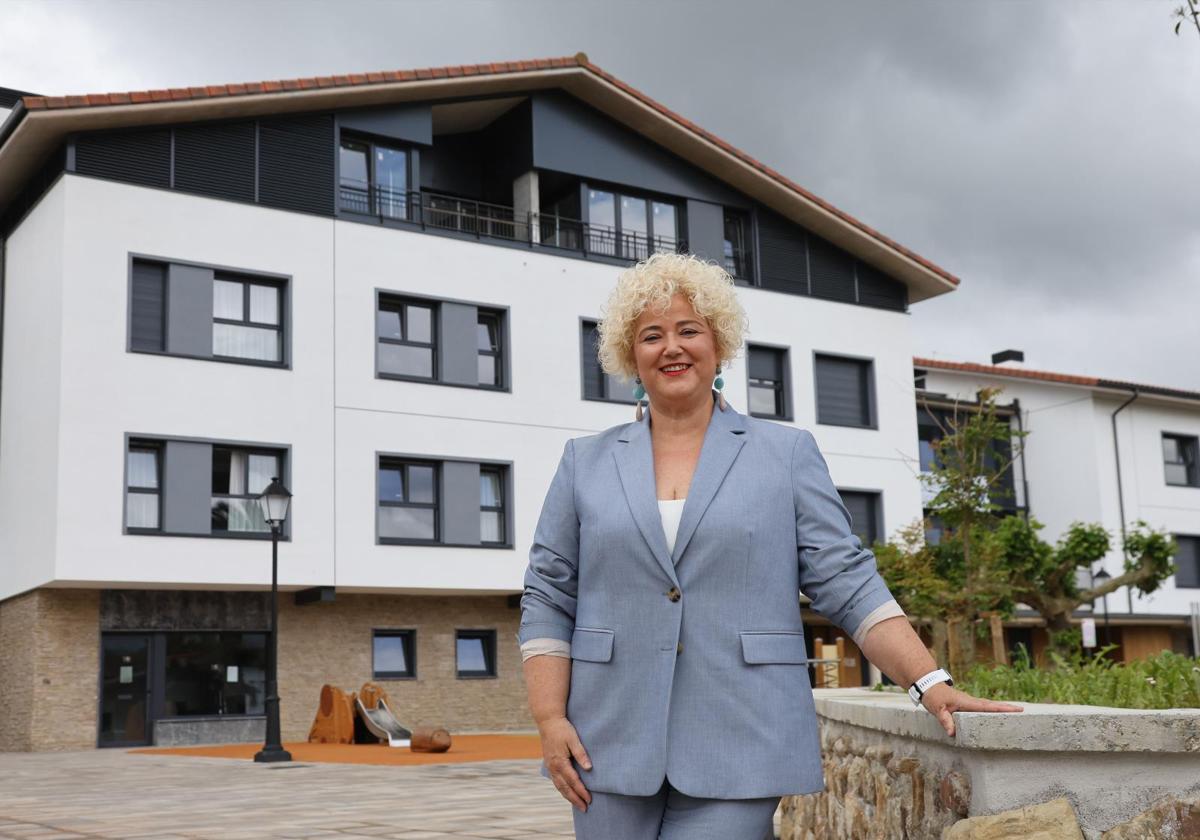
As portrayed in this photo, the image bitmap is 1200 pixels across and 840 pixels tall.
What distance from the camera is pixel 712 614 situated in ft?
9.96

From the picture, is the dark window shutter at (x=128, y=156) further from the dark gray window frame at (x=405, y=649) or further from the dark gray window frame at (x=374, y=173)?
the dark gray window frame at (x=405, y=649)

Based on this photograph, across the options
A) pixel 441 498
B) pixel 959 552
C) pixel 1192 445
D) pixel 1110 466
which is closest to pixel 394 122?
pixel 441 498

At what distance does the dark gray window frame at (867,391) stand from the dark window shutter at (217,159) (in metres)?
13.1

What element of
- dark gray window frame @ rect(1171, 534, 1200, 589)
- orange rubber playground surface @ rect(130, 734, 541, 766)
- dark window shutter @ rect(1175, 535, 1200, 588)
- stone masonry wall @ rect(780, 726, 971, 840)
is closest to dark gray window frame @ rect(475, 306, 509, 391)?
orange rubber playground surface @ rect(130, 734, 541, 766)

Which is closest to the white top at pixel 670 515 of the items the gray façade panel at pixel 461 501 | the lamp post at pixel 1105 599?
the gray façade panel at pixel 461 501

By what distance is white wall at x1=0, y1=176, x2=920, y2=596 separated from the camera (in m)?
22.4

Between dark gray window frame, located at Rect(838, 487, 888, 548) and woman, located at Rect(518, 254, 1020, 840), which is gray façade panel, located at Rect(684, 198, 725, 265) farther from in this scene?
woman, located at Rect(518, 254, 1020, 840)

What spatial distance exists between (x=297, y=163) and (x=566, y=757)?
23480mm

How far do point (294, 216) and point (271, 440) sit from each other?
4.22 m

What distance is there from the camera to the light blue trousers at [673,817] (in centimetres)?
293

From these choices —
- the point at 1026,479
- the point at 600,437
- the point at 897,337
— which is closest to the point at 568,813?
the point at 600,437

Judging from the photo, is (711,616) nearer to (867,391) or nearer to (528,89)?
(528,89)

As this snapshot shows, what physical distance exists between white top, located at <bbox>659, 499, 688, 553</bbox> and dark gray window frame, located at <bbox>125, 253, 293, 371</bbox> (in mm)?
21224

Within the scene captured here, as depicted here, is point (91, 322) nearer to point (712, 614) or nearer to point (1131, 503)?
point (712, 614)
